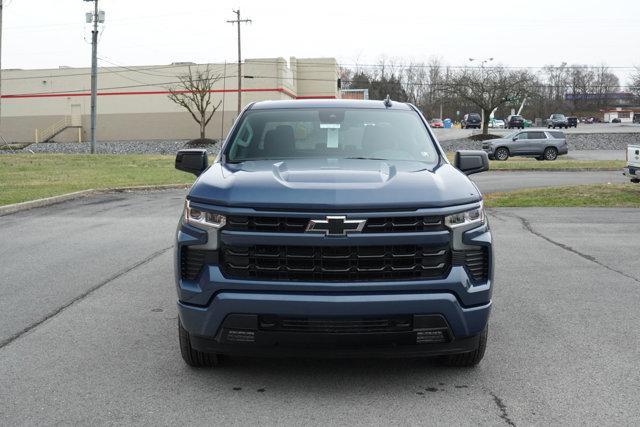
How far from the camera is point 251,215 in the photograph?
4.28 meters

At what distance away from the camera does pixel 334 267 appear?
426 cm

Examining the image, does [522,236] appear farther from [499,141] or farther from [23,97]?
[23,97]

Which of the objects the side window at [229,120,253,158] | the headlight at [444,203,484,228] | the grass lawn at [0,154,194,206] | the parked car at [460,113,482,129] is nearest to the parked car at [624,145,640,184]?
the grass lawn at [0,154,194,206]

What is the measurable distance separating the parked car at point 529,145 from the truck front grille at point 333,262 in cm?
3645

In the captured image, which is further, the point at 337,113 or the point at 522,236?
the point at 522,236

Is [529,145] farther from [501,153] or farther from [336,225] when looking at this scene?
[336,225]

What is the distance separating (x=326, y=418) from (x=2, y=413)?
1.78 meters

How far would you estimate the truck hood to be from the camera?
4.27m

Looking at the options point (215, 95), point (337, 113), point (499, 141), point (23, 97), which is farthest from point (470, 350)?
point (23, 97)

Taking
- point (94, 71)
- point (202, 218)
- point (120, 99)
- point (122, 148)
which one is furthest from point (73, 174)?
point (120, 99)

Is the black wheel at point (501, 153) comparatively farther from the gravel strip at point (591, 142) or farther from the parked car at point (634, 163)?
the parked car at point (634, 163)

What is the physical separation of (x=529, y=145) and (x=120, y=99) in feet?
142

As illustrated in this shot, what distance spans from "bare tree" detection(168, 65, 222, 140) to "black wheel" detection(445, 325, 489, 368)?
191 feet

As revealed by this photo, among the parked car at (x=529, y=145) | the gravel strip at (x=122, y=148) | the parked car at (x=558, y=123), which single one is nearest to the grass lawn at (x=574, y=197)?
the parked car at (x=529, y=145)
